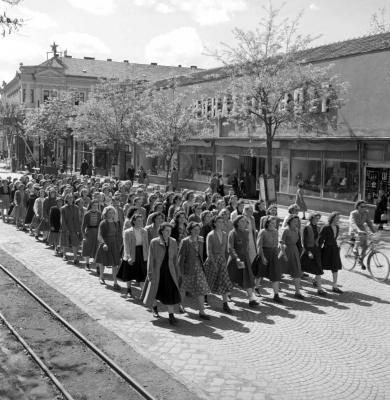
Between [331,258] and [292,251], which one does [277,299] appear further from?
[331,258]

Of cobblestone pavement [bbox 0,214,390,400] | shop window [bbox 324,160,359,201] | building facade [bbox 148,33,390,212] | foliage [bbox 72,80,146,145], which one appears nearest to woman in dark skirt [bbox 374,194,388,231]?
building facade [bbox 148,33,390,212]

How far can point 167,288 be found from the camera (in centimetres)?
941

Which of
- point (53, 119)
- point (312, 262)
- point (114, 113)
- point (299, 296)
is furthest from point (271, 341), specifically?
point (53, 119)

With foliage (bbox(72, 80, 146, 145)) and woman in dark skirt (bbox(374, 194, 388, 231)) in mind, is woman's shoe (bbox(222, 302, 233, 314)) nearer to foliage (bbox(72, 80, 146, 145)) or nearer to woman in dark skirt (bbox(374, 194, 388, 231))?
woman in dark skirt (bbox(374, 194, 388, 231))

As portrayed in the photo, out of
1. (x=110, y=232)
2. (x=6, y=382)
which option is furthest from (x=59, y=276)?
(x=6, y=382)

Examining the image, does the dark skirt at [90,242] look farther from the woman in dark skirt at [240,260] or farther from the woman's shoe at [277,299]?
the woman's shoe at [277,299]

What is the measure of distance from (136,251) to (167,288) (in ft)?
5.66

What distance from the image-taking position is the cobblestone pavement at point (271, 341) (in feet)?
23.1

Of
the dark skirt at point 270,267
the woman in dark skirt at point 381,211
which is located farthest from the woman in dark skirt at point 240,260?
the woman in dark skirt at point 381,211

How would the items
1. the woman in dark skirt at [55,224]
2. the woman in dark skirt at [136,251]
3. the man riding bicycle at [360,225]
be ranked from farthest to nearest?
the woman in dark skirt at [55,224]
the man riding bicycle at [360,225]
the woman in dark skirt at [136,251]

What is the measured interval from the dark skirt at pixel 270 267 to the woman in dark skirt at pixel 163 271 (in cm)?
211

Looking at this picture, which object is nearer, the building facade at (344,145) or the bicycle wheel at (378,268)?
the bicycle wheel at (378,268)

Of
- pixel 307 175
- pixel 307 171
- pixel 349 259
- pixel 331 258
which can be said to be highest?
pixel 307 171

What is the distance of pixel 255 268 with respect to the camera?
11125mm
